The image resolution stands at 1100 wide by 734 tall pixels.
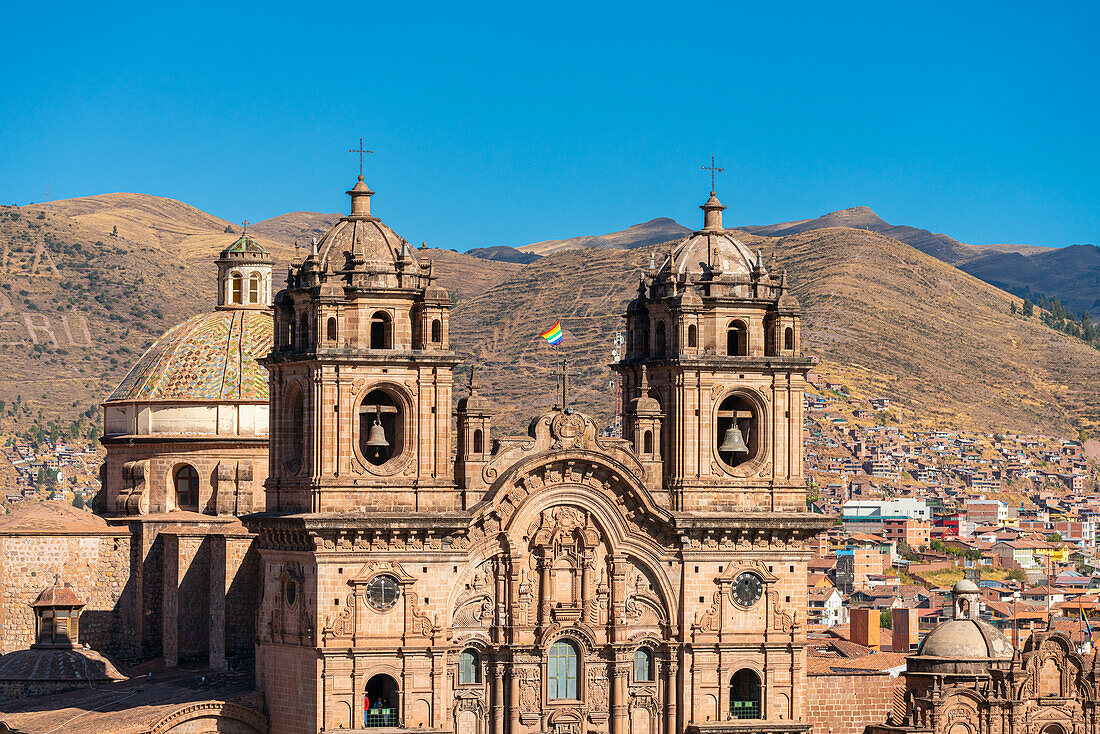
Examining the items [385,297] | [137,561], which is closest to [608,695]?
[385,297]

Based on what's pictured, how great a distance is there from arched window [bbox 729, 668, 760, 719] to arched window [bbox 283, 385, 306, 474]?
42.3 feet

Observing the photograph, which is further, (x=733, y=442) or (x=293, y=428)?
(x=733, y=442)

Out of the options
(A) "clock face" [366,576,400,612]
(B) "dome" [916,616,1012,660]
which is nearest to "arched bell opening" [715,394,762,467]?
(B) "dome" [916,616,1012,660]

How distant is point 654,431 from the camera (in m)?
56.1

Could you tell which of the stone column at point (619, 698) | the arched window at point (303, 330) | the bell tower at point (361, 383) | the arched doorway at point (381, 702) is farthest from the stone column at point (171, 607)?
the stone column at point (619, 698)

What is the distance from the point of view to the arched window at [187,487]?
65062mm

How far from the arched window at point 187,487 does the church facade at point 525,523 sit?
34.6 feet

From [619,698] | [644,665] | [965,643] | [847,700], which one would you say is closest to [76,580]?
[619,698]

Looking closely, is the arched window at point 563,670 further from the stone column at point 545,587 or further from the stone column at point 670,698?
the stone column at point 670,698

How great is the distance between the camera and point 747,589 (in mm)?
56562

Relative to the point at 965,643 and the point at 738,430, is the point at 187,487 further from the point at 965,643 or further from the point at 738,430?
the point at 965,643

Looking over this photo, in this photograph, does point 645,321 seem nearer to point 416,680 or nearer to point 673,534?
point 673,534

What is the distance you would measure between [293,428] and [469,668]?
25.1 feet

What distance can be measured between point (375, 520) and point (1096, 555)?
157920mm
